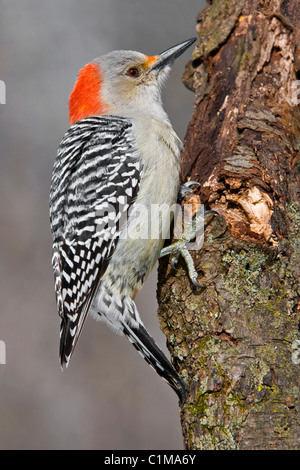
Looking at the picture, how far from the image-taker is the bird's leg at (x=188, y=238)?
123 inches

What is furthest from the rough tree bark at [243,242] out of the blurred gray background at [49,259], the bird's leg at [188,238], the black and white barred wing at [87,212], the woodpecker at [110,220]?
the blurred gray background at [49,259]

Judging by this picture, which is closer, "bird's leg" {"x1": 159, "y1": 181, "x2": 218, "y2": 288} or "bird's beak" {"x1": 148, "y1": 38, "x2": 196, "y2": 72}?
"bird's leg" {"x1": 159, "y1": 181, "x2": 218, "y2": 288}

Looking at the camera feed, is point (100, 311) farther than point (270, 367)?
Yes

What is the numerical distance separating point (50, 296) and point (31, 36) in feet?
11.6

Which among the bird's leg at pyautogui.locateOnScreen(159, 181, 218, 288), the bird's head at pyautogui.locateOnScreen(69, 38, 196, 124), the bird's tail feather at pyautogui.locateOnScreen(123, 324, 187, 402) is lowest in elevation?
the bird's tail feather at pyautogui.locateOnScreen(123, 324, 187, 402)

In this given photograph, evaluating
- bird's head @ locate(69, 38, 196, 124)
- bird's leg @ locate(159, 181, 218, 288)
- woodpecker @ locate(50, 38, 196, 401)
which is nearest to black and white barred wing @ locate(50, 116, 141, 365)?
woodpecker @ locate(50, 38, 196, 401)

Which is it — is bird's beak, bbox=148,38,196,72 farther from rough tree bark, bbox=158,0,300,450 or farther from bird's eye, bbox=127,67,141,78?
rough tree bark, bbox=158,0,300,450

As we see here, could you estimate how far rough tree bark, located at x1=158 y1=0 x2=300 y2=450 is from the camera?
2.65 meters

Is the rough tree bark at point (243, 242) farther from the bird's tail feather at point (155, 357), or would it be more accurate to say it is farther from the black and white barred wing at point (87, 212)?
the black and white barred wing at point (87, 212)

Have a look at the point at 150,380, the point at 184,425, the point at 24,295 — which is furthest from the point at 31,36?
the point at 184,425

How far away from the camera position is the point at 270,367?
268 centimetres

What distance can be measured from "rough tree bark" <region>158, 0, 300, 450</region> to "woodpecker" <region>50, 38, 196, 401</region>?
21 centimetres

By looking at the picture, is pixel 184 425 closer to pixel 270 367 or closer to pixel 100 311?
pixel 270 367
